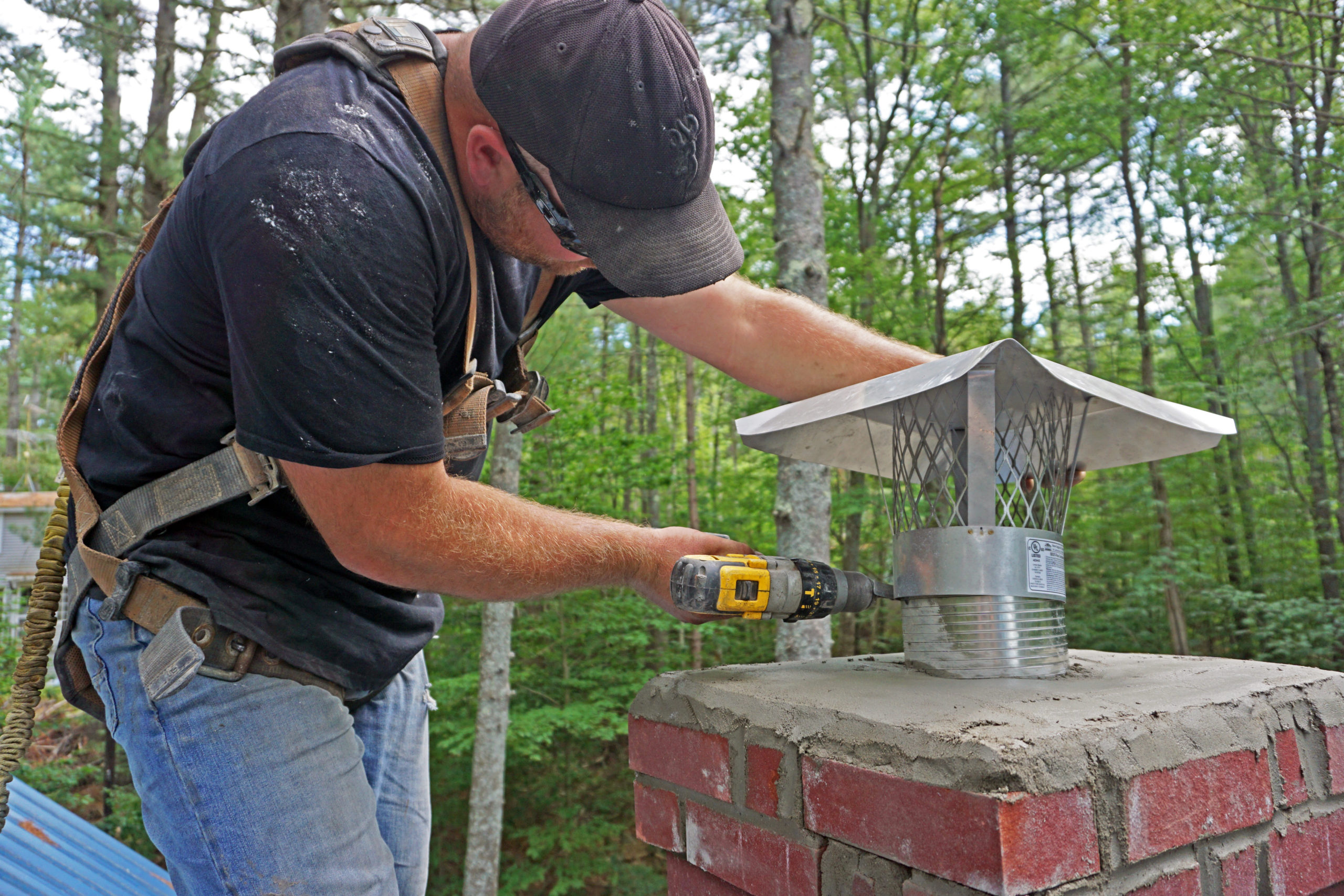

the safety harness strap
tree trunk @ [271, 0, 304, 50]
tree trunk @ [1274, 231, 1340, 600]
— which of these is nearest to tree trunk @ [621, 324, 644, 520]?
tree trunk @ [271, 0, 304, 50]

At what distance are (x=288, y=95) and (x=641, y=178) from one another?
51 cm

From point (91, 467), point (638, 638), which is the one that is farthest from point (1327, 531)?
point (91, 467)

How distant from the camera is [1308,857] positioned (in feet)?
3.69

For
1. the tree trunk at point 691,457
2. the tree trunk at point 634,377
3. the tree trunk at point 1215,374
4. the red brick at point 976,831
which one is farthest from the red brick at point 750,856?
the tree trunk at point 634,377

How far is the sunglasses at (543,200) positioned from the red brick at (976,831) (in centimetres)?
91

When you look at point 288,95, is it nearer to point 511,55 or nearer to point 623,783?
point 511,55

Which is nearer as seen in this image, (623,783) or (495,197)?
(495,197)

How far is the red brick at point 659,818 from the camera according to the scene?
1315 mm

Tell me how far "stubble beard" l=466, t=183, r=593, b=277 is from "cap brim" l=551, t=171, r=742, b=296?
95mm

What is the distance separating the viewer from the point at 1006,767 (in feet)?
2.71

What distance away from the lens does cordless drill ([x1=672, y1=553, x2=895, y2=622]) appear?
3.98ft

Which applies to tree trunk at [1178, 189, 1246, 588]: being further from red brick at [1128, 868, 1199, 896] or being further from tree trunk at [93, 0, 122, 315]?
tree trunk at [93, 0, 122, 315]

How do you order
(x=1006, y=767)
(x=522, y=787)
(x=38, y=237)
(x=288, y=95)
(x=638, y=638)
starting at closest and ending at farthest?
(x=1006, y=767), (x=288, y=95), (x=638, y=638), (x=522, y=787), (x=38, y=237)

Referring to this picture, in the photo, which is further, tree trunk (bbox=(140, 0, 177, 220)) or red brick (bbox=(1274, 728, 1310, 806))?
tree trunk (bbox=(140, 0, 177, 220))
